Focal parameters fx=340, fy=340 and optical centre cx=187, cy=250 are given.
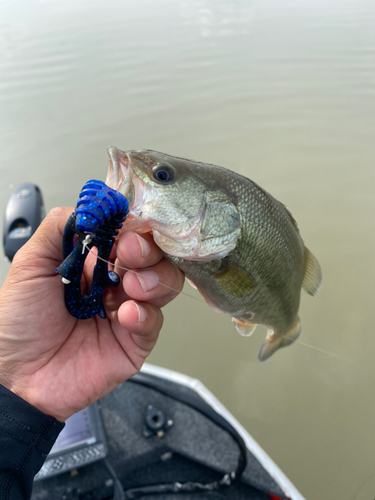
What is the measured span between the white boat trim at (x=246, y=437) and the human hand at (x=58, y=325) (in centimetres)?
91

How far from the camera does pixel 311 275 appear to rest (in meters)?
1.91

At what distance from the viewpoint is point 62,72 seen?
797 cm

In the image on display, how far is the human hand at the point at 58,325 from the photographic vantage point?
135 centimetres

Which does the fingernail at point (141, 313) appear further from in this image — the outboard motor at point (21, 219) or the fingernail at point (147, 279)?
the outboard motor at point (21, 219)

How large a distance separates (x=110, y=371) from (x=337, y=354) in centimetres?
231

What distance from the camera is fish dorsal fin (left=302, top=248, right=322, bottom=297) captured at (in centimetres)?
190

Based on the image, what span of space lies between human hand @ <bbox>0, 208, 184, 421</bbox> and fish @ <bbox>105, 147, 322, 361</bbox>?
0.12 meters

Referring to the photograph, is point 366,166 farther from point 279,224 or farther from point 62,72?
point 62,72

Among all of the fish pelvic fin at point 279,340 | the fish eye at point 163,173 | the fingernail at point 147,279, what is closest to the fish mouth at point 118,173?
the fish eye at point 163,173

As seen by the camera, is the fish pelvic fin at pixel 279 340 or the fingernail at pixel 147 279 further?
the fish pelvic fin at pixel 279 340

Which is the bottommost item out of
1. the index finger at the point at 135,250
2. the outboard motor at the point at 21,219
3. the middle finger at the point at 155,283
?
the outboard motor at the point at 21,219

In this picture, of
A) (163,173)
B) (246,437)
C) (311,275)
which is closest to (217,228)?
(163,173)

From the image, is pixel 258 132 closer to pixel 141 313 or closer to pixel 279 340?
pixel 279 340

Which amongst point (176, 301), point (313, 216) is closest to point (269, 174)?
point (313, 216)
